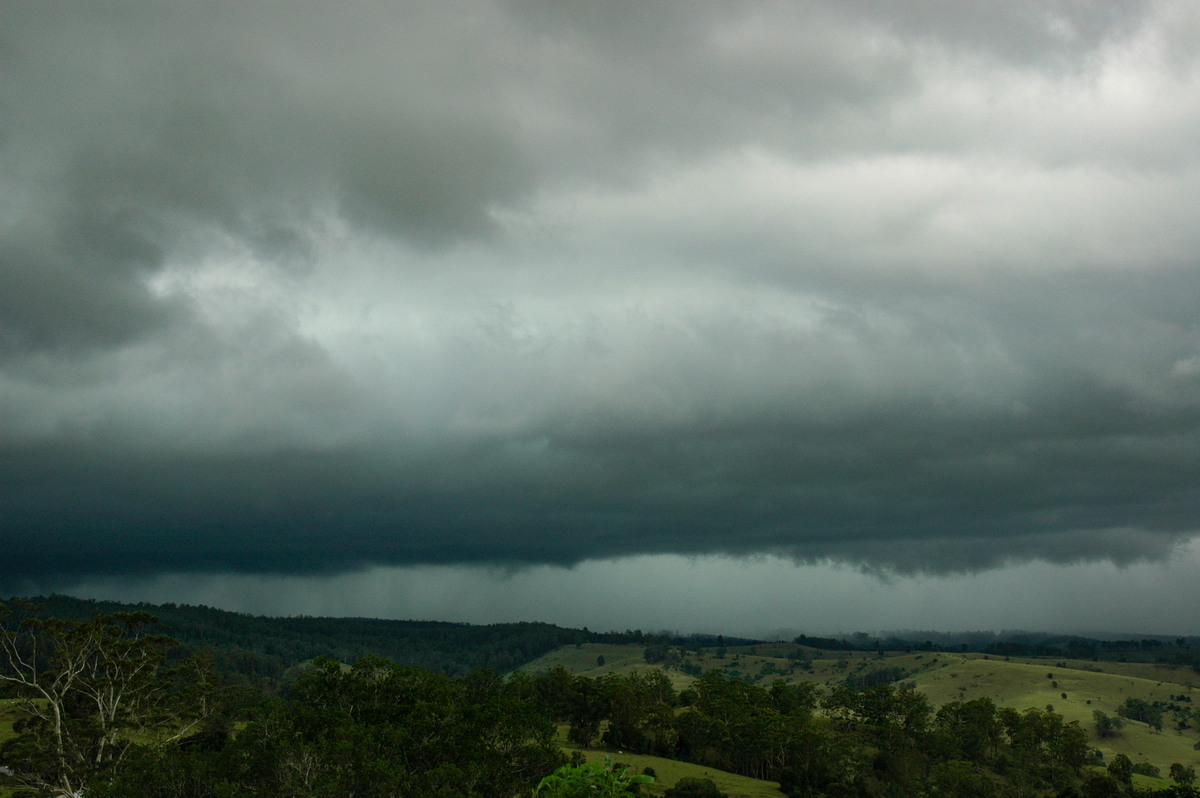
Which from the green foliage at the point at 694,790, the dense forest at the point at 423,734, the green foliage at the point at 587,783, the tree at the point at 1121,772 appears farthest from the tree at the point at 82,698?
the tree at the point at 1121,772

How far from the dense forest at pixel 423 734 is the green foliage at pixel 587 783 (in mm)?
193

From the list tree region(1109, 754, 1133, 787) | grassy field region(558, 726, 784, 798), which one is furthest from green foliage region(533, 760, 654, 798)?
tree region(1109, 754, 1133, 787)

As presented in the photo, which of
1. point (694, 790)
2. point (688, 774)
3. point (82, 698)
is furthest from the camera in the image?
point (688, 774)

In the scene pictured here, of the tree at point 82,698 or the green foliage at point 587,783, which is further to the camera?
the tree at point 82,698

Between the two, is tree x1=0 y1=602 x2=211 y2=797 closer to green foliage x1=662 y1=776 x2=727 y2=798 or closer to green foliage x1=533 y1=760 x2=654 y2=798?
green foliage x1=662 y1=776 x2=727 y2=798

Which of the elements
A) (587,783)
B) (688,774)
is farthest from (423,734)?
(688,774)

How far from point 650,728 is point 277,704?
112360 mm

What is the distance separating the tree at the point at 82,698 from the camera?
94750 mm

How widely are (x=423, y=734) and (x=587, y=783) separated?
67.3 meters

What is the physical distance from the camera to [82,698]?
361 feet

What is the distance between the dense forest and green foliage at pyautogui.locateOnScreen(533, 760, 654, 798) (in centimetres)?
19

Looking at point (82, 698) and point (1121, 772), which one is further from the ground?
point (82, 698)

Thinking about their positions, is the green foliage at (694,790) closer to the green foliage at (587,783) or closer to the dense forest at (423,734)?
the dense forest at (423,734)

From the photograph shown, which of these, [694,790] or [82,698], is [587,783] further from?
[82,698]
